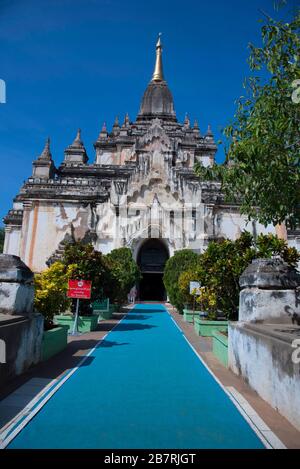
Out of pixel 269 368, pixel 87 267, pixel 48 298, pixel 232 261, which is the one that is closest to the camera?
pixel 269 368

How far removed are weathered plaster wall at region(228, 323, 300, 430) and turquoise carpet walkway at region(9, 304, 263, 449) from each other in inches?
24.9

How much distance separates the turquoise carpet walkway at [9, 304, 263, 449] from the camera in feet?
14.1

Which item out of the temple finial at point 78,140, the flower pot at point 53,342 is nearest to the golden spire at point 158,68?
the temple finial at point 78,140

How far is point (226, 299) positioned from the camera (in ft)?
36.9

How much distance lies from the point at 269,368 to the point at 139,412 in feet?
7.14

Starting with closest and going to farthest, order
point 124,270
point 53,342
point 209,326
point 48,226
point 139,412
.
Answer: point 139,412 < point 53,342 < point 209,326 < point 124,270 < point 48,226

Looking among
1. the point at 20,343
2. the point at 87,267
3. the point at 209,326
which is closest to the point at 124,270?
the point at 87,267

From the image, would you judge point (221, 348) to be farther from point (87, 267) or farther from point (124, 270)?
point (124, 270)

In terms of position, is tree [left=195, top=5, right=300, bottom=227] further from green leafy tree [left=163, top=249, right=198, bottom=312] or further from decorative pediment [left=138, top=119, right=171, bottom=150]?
decorative pediment [left=138, top=119, right=171, bottom=150]

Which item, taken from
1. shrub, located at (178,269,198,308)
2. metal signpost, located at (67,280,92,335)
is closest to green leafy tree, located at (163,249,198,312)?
shrub, located at (178,269,198,308)

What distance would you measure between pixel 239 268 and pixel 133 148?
106ft

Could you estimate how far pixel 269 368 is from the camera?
570cm

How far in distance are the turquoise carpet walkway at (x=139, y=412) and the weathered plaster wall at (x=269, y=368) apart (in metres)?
0.63
